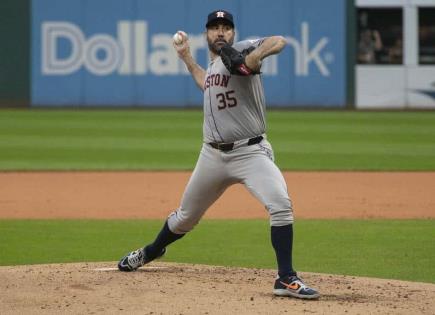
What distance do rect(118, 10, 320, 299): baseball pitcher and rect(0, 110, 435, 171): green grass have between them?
26.1 feet

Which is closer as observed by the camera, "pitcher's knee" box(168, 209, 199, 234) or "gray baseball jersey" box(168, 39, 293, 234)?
"gray baseball jersey" box(168, 39, 293, 234)

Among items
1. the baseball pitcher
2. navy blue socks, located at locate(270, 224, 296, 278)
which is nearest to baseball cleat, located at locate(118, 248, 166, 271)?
the baseball pitcher

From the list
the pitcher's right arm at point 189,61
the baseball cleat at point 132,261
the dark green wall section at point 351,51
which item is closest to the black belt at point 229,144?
the pitcher's right arm at point 189,61

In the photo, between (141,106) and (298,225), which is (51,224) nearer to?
(298,225)

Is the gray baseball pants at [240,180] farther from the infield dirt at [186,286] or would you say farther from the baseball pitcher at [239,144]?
the infield dirt at [186,286]

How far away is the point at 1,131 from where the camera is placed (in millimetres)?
19438

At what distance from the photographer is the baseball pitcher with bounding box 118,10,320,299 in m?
6.52

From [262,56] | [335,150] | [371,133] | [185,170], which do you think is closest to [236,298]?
[262,56]

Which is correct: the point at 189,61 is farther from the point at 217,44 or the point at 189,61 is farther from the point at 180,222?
the point at 180,222

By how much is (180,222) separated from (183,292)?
689mm

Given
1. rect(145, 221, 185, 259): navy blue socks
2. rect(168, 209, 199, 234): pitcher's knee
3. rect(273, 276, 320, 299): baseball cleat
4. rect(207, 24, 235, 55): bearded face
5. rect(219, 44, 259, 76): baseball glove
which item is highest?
rect(207, 24, 235, 55): bearded face

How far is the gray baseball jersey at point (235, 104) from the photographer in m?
6.76

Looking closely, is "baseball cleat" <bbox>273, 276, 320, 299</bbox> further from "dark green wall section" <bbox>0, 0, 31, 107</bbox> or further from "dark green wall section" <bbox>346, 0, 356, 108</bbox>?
"dark green wall section" <bbox>0, 0, 31, 107</bbox>

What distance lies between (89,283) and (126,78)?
18335 millimetres
